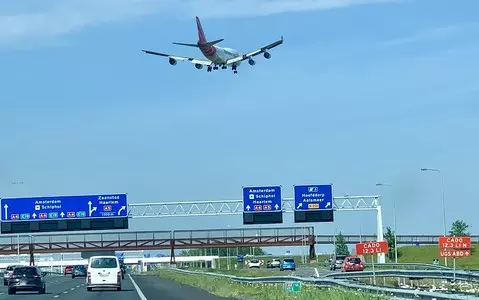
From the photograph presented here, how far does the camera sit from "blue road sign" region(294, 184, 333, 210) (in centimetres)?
8850

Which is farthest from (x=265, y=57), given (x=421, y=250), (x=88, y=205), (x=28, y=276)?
(x=421, y=250)

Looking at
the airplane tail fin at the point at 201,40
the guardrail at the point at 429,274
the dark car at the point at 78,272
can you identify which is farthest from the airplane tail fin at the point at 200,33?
the dark car at the point at 78,272

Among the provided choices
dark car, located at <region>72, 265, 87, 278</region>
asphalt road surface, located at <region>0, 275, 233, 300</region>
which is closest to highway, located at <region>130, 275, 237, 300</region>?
asphalt road surface, located at <region>0, 275, 233, 300</region>

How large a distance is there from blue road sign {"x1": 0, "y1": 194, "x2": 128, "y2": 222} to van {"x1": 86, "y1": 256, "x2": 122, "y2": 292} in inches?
1453

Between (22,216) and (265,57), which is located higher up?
(265,57)

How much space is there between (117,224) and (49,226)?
5.86 metres

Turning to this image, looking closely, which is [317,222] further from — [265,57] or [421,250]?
[421,250]

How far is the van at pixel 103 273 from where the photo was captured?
54.6 meters

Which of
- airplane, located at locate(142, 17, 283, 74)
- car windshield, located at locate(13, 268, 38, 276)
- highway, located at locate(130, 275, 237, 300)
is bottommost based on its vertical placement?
highway, located at locate(130, 275, 237, 300)

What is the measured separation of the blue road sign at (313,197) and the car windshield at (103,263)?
35154mm

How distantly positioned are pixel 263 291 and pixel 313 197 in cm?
4896

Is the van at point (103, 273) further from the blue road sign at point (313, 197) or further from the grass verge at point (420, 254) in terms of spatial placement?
the grass verge at point (420, 254)

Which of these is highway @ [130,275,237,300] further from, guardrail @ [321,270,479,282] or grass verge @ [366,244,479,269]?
grass verge @ [366,244,479,269]

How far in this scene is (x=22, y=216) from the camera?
9175 centimetres
